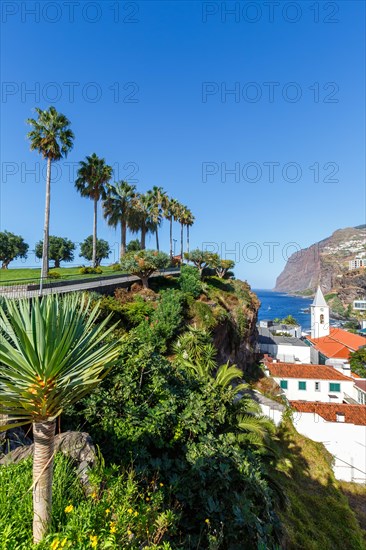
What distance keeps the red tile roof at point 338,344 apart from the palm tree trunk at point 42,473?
53.9 metres

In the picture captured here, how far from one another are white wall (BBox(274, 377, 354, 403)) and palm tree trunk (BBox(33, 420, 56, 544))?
97.2 feet

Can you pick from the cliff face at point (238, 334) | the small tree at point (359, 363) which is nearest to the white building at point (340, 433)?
the cliff face at point (238, 334)

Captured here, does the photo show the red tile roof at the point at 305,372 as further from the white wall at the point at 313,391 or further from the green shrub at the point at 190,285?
the green shrub at the point at 190,285

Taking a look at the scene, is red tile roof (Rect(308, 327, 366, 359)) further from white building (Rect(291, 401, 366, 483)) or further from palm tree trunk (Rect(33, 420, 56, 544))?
palm tree trunk (Rect(33, 420, 56, 544))

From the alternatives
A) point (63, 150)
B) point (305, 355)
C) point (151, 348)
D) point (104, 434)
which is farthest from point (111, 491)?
A: point (305, 355)

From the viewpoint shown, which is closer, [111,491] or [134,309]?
[111,491]

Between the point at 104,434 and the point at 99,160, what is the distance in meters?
33.1

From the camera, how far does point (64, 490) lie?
3676 millimetres

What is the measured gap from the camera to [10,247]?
165ft

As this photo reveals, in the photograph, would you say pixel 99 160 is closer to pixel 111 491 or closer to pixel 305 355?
pixel 111 491

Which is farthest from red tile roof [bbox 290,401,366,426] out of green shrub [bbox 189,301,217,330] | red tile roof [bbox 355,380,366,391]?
green shrub [bbox 189,301,217,330]

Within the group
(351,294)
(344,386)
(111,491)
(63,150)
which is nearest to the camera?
(111,491)

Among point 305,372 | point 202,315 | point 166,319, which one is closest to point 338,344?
point 305,372

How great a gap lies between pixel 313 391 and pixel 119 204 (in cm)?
3542
